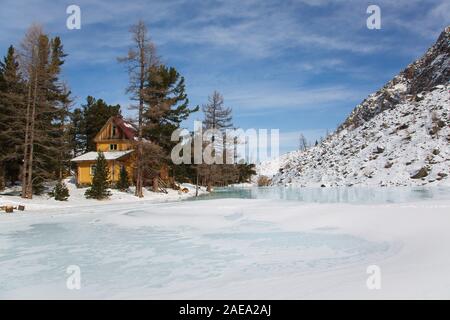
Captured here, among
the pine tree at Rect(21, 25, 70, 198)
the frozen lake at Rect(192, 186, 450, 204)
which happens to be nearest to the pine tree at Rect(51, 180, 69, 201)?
the pine tree at Rect(21, 25, 70, 198)

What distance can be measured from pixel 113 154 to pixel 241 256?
3454 centimetres

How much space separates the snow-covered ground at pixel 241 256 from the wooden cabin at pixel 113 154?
25.5 meters

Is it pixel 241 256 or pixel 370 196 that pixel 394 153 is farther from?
pixel 241 256

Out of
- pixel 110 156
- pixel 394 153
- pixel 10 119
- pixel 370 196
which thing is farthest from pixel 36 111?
pixel 394 153

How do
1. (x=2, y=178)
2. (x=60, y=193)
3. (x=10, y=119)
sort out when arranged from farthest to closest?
(x=10, y=119)
(x=2, y=178)
(x=60, y=193)

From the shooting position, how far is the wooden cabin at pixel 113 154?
37438 mm

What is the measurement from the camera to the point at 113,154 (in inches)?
1537

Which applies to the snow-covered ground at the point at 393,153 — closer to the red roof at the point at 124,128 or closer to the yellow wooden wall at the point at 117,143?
the red roof at the point at 124,128

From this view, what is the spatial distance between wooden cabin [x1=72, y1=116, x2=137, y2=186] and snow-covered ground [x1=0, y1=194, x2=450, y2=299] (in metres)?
25.5

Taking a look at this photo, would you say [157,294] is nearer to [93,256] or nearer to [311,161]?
[93,256]

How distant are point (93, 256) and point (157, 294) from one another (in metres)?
2.92

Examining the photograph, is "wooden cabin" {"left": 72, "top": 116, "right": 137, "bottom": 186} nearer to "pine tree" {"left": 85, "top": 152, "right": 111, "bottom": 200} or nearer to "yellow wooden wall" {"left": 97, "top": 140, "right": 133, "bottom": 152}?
"yellow wooden wall" {"left": 97, "top": 140, "right": 133, "bottom": 152}

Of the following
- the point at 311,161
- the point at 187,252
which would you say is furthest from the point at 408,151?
the point at 187,252

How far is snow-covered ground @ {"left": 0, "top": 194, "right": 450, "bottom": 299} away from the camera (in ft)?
15.3
